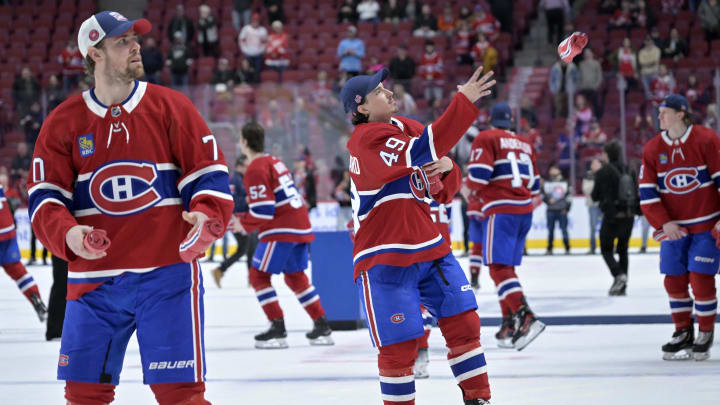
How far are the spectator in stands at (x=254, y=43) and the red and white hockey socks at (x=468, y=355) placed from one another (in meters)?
16.5

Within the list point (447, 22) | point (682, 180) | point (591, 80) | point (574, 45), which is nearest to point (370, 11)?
point (447, 22)

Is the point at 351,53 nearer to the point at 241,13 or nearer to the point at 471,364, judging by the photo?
the point at 241,13

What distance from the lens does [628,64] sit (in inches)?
679

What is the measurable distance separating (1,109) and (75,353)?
16080 mm

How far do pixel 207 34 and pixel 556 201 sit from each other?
8.74m

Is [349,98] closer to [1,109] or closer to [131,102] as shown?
[131,102]

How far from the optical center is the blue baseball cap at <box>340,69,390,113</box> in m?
4.64

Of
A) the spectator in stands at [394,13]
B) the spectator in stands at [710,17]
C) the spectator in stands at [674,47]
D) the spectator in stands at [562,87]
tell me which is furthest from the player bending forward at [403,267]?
the spectator in stands at [394,13]

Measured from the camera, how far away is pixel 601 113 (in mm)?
16422

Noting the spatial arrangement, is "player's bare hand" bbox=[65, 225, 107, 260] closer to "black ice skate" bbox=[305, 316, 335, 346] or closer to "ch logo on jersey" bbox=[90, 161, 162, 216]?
"ch logo on jersey" bbox=[90, 161, 162, 216]

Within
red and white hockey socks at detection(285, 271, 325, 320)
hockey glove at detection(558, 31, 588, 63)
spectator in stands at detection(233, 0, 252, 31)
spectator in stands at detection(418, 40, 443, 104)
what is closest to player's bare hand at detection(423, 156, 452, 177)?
hockey glove at detection(558, 31, 588, 63)

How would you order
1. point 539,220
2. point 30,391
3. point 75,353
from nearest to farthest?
1. point 75,353
2. point 30,391
3. point 539,220

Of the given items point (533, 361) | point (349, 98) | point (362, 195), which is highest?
point (349, 98)

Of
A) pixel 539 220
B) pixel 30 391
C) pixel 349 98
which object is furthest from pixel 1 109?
pixel 349 98
